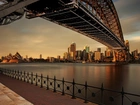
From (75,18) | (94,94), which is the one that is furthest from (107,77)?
(94,94)

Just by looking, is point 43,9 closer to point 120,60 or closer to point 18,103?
point 18,103

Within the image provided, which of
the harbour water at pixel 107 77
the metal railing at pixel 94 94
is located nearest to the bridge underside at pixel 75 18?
the metal railing at pixel 94 94

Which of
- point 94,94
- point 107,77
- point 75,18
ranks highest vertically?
point 75,18

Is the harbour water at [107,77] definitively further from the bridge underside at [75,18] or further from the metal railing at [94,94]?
the bridge underside at [75,18]

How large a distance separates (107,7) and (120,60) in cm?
7754

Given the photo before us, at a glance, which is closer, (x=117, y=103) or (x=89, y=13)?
(x=117, y=103)

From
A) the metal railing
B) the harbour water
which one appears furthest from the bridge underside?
the harbour water

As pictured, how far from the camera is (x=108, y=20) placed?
62.4 meters

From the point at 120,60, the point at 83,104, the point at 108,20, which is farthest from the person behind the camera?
the point at 120,60

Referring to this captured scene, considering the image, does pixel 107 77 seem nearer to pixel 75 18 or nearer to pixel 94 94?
pixel 75 18

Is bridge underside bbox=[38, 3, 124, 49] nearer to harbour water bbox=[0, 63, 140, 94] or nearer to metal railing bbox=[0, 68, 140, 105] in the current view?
metal railing bbox=[0, 68, 140, 105]

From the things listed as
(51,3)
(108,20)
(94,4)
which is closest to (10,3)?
(51,3)

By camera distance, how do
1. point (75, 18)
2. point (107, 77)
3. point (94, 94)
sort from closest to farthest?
point (94, 94)
point (75, 18)
point (107, 77)

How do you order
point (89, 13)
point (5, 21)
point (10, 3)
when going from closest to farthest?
point (10, 3) < point (5, 21) < point (89, 13)
